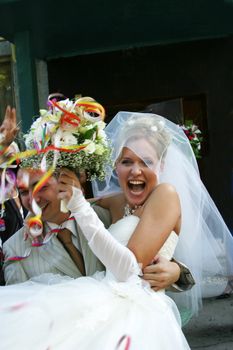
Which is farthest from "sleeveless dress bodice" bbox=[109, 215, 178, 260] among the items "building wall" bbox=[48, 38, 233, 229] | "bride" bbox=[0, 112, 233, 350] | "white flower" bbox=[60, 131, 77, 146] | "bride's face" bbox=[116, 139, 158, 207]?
"building wall" bbox=[48, 38, 233, 229]

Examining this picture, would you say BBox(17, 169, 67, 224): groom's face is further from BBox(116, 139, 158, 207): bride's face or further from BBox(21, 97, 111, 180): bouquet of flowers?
BBox(116, 139, 158, 207): bride's face

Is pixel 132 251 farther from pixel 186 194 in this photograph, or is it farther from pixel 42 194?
pixel 186 194

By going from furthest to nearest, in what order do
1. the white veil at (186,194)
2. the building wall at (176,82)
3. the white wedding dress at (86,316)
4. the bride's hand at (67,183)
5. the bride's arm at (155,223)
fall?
the building wall at (176,82) → the white veil at (186,194) → the bride's arm at (155,223) → the bride's hand at (67,183) → the white wedding dress at (86,316)

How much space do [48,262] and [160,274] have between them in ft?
1.86

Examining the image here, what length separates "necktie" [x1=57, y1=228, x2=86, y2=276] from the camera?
2.85 m

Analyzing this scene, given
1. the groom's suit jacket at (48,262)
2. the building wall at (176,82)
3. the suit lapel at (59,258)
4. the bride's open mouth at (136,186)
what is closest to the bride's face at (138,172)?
the bride's open mouth at (136,186)

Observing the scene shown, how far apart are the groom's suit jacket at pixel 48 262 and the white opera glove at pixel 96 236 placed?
0.23 meters

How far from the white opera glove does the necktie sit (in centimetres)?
26

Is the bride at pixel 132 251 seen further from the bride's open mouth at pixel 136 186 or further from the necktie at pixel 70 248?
the necktie at pixel 70 248

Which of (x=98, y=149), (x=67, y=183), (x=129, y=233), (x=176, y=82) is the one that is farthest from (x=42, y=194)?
(x=176, y=82)

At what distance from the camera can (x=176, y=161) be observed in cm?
330

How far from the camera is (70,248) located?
287 centimetres

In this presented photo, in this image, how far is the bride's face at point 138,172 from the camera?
3062mm

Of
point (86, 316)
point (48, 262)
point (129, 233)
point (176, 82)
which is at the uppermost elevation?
point (176, 82)
